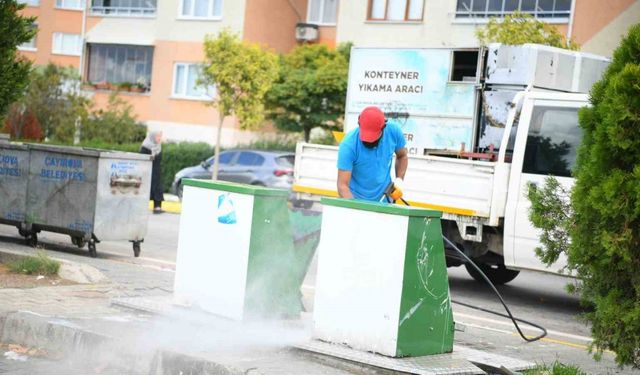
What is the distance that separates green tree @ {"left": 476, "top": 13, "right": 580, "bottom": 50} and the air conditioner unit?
56.1 ft

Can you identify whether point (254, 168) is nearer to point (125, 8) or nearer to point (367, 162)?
point (125, 8)

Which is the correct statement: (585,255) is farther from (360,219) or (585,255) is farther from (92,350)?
(92,350)

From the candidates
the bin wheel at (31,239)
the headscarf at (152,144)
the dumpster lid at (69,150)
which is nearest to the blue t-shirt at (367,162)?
the dumpster lid at (69,150)

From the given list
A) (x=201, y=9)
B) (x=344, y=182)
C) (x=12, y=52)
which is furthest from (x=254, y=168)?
(x=344, y=182)

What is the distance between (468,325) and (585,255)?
3.61m

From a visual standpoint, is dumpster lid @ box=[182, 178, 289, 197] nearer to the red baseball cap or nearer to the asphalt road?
the asphalt road

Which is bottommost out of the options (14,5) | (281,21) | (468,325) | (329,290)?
(468,325)

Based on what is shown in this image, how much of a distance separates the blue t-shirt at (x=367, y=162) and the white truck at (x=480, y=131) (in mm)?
2991

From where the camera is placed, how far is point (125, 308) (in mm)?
8219

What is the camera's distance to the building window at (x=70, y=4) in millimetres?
44812

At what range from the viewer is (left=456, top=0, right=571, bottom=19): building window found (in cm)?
3116

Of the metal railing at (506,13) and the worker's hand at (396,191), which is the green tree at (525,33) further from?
the worker's hand at (396,191)

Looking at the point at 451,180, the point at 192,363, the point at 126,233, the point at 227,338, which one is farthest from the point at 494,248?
the point at 192,363

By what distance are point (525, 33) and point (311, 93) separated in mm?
11776
